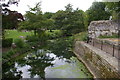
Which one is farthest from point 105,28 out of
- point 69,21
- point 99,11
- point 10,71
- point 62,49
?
point 69,21

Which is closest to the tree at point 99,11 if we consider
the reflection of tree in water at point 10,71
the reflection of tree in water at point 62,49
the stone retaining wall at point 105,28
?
the stone retaining wall at point 105,28

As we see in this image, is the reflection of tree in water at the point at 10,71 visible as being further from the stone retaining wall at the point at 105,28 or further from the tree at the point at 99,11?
the tree at the point at 99,11

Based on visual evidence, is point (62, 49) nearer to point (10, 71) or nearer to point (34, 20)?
A: point (34, 20)

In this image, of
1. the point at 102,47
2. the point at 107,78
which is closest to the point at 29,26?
the point at 102,47

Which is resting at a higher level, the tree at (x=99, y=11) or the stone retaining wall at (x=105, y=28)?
the tree at (x=99, y=11)

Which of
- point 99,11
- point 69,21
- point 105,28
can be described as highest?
point 69,21

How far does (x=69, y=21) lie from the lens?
79.2ft

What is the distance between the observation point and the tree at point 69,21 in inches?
912

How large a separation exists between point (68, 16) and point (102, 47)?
19185mm

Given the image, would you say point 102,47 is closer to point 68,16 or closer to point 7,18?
point 7,18

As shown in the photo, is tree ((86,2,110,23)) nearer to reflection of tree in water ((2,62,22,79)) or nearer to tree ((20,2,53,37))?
tree ((20,2,53,37))

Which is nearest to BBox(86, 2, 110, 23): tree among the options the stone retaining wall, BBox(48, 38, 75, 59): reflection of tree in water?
the stone retaining wall

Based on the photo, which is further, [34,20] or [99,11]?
[34,20]

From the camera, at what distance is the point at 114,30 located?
8.41m
